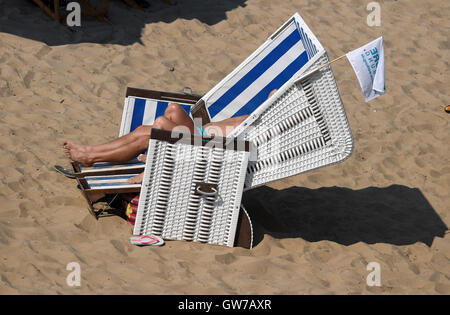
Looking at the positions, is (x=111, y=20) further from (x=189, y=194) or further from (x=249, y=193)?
(x=189, y=194)

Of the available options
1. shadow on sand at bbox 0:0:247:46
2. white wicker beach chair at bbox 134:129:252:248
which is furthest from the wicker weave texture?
shadow on sand at bbox 0:0:247:46

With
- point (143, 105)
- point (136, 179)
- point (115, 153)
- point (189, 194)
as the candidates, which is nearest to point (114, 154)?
point (115, 153)

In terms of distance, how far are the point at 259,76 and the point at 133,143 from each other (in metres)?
1.26

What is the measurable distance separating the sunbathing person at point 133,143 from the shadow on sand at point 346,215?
733 millimetres

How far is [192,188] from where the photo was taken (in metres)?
4.36

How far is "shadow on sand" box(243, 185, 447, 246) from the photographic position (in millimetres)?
4918

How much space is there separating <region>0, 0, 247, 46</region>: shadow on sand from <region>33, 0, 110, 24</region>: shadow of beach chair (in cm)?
7

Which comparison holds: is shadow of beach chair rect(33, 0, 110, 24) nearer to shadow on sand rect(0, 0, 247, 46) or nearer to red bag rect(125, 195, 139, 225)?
shadow on sand rect(0, 0, 247, 46)

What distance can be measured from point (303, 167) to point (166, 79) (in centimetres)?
316

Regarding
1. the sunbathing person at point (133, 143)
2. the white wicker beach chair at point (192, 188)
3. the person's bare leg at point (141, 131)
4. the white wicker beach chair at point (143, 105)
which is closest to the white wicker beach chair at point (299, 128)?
the white wicker beach chair at point (192, 188)

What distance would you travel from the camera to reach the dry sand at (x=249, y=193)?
411cm

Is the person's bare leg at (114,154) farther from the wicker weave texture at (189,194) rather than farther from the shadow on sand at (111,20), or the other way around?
the shadow on sand at (111,20)

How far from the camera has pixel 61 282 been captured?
12.4 feet
